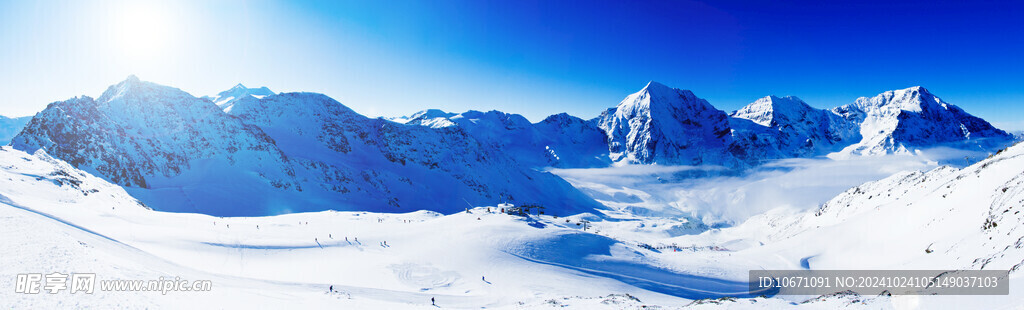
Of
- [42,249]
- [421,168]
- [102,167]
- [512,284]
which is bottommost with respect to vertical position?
[512,284]

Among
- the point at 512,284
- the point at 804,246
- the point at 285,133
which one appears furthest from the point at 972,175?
the point at 285,133

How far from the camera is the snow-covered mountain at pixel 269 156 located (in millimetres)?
94688

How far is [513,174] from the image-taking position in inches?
7633

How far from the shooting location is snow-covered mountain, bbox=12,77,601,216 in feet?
311

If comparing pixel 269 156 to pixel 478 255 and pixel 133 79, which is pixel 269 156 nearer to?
pixel 133 79

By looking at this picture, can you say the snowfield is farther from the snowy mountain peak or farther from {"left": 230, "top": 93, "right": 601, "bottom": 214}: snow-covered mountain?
{"left": 230, "top": 93, "right": 601, "bottom": 214}: snow-covered mountain

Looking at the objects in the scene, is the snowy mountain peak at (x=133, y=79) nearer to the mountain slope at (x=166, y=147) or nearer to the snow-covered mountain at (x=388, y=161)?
the mountain slope at (x=166, y=147)

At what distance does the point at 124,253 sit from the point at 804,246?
61.2m

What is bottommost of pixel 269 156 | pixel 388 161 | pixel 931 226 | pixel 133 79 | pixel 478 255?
pixel 478 255

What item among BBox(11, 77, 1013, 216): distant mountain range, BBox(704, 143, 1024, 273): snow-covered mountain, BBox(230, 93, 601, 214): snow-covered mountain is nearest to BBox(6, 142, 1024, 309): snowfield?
BBox(704, 143, 1024, 273): snow-covered mountain

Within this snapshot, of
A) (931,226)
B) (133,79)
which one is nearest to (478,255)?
(931,226)

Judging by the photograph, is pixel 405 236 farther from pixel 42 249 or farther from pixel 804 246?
pixel 804 246

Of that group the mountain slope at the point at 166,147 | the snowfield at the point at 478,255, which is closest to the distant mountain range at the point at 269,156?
the mountain slope at the point at 166,147

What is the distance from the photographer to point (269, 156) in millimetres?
125312
